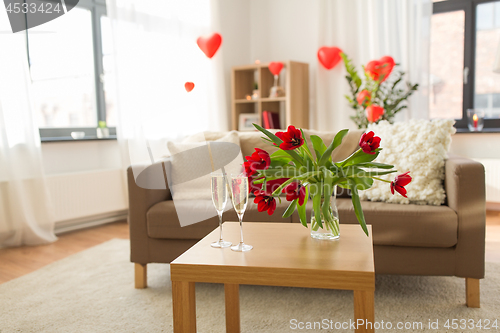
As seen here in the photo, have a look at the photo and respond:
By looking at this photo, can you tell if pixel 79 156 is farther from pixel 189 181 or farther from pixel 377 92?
pixel 377 92

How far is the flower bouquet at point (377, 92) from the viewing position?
395cm

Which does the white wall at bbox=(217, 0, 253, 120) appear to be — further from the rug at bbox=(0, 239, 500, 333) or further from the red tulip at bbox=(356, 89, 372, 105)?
the rug at bbox=(0, 239, 500, 333)

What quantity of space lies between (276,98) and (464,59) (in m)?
1.86

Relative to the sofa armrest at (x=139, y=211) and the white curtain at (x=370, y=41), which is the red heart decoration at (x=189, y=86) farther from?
the sofa armrest at (x=139, y=211)

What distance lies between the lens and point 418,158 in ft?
6.95

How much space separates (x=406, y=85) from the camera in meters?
4.12

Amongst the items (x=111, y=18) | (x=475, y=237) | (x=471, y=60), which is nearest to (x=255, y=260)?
(x=475, y=237)

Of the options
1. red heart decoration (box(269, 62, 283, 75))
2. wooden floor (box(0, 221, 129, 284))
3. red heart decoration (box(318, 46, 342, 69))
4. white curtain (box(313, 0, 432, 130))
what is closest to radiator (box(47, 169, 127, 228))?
wooden floor (box(0, 221, 129, 284))

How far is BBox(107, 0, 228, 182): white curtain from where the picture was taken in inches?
142

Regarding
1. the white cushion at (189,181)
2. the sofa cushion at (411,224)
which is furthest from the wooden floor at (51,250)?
the sofa cushion at (411,224)

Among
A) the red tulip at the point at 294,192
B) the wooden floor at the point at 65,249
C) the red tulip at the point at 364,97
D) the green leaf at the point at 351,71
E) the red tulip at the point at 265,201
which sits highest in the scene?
the green leaf at the point at 351,71

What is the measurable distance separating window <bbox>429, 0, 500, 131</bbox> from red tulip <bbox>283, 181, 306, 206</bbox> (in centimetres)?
348

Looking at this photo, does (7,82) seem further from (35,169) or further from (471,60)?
(471,60)

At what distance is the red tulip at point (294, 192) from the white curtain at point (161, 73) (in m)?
2.68
